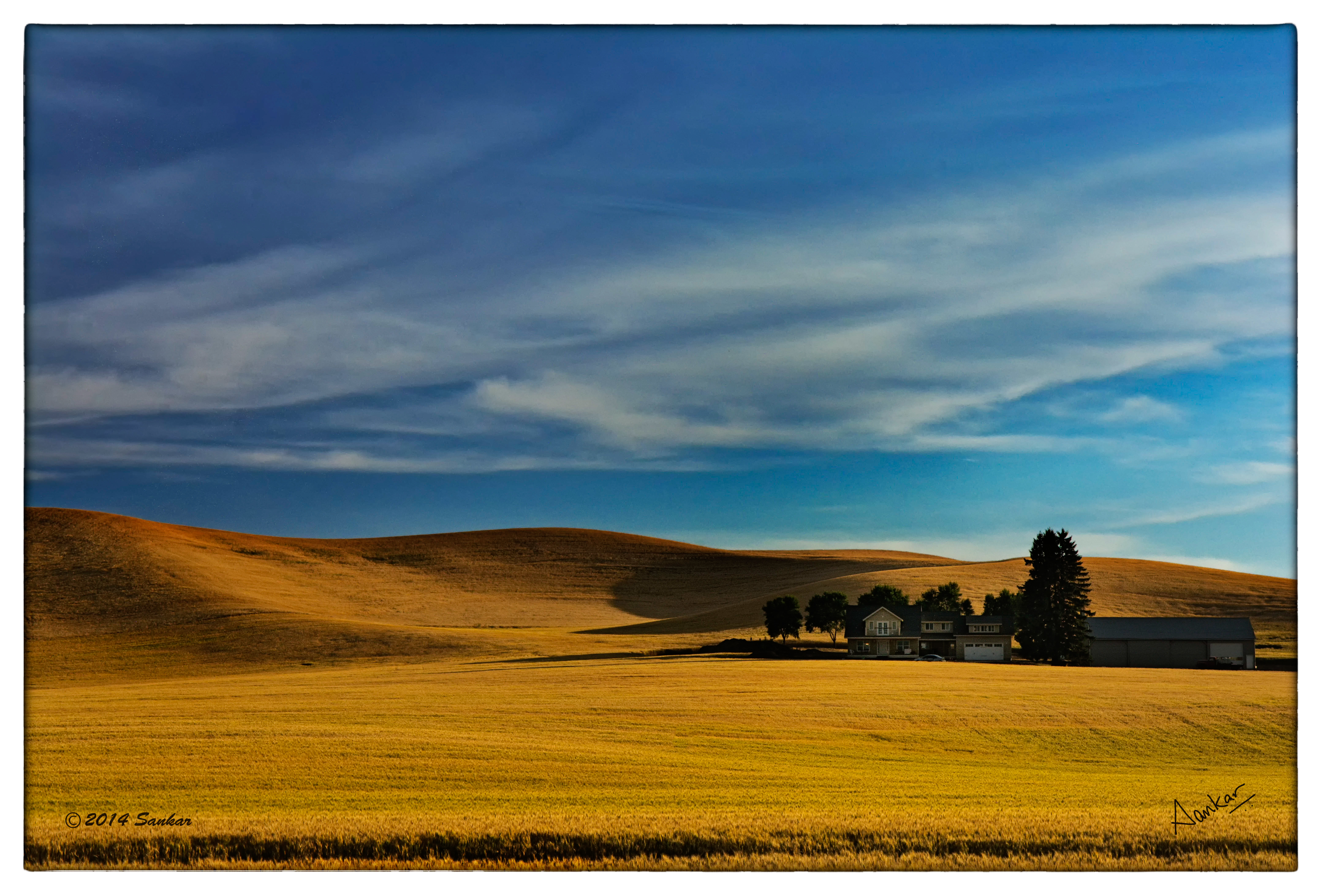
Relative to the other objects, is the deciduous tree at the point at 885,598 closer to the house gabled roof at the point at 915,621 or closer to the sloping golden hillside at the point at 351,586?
the house gabled roof at the point at 915,621

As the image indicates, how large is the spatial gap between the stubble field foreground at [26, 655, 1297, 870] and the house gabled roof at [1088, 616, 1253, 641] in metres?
22.9

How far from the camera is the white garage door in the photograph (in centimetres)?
5681

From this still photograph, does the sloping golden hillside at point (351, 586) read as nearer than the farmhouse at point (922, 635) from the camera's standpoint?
Yes

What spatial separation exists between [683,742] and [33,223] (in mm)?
13935

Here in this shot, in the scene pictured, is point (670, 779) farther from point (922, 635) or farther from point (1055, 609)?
point (922, 635)

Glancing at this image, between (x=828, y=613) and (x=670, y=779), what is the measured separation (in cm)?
5316

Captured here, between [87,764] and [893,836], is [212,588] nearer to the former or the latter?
[87,764]

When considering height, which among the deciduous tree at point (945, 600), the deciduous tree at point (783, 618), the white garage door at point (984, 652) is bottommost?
the white garage door at point (984, 652)

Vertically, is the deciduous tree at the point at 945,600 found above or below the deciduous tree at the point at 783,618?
above

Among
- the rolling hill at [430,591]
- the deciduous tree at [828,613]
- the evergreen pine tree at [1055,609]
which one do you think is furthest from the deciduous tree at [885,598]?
the evergreen pine tree at [1055,609]

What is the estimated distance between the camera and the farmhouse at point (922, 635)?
5722 cm

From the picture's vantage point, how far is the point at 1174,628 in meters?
50.0

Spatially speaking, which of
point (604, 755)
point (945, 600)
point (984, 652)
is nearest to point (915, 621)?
point (984, 652)

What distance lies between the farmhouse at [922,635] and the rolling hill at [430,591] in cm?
1045
